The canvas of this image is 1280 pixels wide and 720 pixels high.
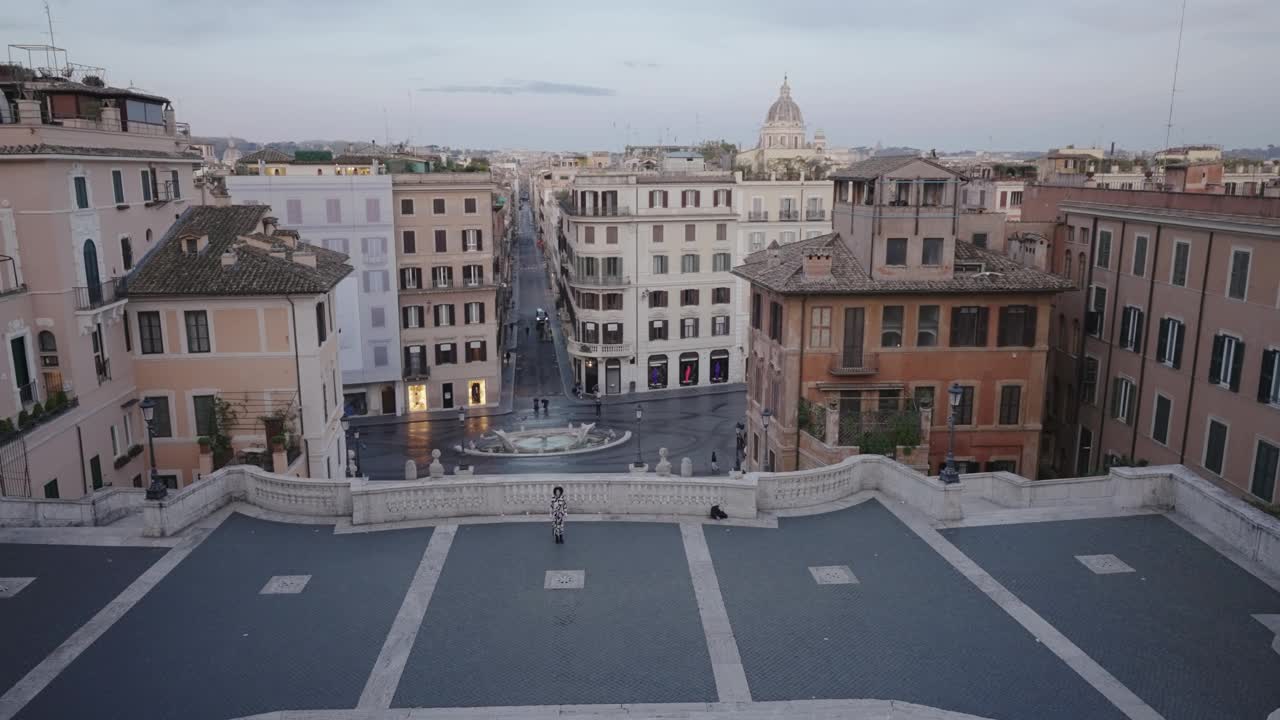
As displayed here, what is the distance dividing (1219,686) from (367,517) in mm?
19125

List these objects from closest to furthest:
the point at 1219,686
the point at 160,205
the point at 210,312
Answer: the point at 1219,686
the point at 210,312
the point at 160,205

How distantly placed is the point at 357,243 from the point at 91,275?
28.2 meters

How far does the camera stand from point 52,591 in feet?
65.5

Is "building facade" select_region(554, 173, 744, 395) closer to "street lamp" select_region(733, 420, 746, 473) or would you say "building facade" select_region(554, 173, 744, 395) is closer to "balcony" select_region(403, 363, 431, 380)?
"balcony" select_region(403, 363, 431, 380)

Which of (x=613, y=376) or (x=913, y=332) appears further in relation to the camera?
(x=613, y=376)

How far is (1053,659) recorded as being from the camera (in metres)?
17.0

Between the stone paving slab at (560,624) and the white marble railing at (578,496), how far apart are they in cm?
77

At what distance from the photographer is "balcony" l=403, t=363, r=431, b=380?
207ft

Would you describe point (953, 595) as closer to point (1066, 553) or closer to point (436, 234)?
point (1066, 553)

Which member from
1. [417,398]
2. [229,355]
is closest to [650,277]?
[417,398]

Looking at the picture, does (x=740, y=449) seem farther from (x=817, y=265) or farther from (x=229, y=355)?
(x=229, y=355)

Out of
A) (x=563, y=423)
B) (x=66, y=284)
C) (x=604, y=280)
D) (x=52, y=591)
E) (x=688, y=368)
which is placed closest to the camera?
(x=52, y=591)

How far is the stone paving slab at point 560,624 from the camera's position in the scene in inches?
635

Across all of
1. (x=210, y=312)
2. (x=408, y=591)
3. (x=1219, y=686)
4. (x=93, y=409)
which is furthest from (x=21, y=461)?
(x=1219, y=686)
